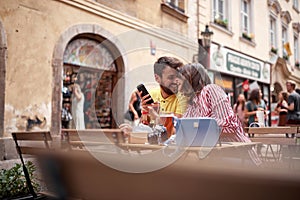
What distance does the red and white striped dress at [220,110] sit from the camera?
2.40 metres

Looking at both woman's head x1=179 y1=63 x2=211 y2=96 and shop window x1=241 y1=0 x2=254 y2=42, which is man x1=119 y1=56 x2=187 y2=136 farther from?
shop window x1=241 y1=0 x2=254 y2=42

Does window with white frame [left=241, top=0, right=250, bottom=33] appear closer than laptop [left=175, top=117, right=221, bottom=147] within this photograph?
No

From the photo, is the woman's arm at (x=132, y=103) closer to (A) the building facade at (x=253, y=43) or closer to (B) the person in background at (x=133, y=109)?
(B) the person in background at (x=133, y=109)

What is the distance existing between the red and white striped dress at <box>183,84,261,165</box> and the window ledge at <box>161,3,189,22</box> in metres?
5.58

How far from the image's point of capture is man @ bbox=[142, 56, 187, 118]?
2.49 m

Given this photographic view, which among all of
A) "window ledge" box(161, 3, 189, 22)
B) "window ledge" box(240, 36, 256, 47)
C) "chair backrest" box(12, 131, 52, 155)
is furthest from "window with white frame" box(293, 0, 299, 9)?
"chair backrest" box(12, 131, 52, 155)

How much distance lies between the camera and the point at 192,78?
2.48m

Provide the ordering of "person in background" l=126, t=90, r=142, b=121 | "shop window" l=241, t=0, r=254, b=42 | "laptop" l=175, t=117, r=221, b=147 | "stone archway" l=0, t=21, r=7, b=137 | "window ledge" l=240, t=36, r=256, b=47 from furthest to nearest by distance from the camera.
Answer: "shop window" l=241, t=0, r=254, b=42, "window ledge" l=240, t=36, r=256, b=47, "person in background" l=126, t=90, r=142, b=121, "stone archway" l=0, t=21, r=7, b=137, "laptop" l=175, t=117, r=221, b=147

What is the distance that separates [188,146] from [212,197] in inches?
38.0

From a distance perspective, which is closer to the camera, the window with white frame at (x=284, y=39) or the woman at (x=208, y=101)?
the woman at (x=208, y=101)

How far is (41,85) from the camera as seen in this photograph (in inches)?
202

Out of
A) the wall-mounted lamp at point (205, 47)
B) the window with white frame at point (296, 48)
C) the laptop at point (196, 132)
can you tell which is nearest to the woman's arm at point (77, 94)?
the wall-mounted lamp at point (205, 47)

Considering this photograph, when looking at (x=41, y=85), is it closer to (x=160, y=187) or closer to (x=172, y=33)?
(x=172, y=33)

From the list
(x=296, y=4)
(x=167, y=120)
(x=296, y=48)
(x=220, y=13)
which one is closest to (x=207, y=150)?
(x=167, y=120)
